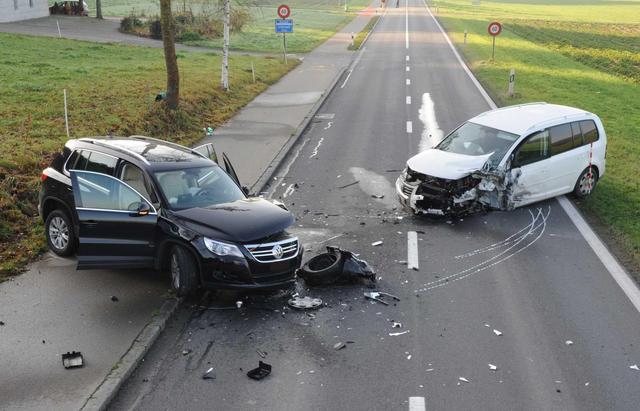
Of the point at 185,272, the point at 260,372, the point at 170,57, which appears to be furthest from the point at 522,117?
the point at 170,57

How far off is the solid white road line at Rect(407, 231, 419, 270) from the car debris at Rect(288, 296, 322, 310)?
1951 millimetres

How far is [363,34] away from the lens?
54.2 meters

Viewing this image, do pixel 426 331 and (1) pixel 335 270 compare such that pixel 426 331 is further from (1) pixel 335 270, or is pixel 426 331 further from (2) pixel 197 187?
(2) pixel 197 187

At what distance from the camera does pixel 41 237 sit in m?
11.1

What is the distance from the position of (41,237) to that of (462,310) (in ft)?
22.5

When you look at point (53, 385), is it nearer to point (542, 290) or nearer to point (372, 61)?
point (542, 290)

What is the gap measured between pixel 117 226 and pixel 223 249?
1.61 meters

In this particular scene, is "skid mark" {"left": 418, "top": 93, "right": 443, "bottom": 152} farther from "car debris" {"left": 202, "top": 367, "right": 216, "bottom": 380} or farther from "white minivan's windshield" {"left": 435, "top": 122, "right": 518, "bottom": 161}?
"car debris" {"left": 202, "top": 367, "right": 216, "bottom": 380}

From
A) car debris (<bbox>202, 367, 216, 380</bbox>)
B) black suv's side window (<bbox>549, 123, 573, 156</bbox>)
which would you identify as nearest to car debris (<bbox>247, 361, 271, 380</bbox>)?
car debris (<bbox>202, 367, 216, 380</bbox>)

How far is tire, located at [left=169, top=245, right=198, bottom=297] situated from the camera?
8.85 meters

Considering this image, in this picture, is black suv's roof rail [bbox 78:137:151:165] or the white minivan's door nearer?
black suv's roof rail [bbox 78:137:151:165]

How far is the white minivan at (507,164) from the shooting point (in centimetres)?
1259

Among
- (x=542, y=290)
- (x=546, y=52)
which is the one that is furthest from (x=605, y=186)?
(x=546, y=52)

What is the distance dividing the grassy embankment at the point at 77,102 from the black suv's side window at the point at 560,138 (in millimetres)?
9618
